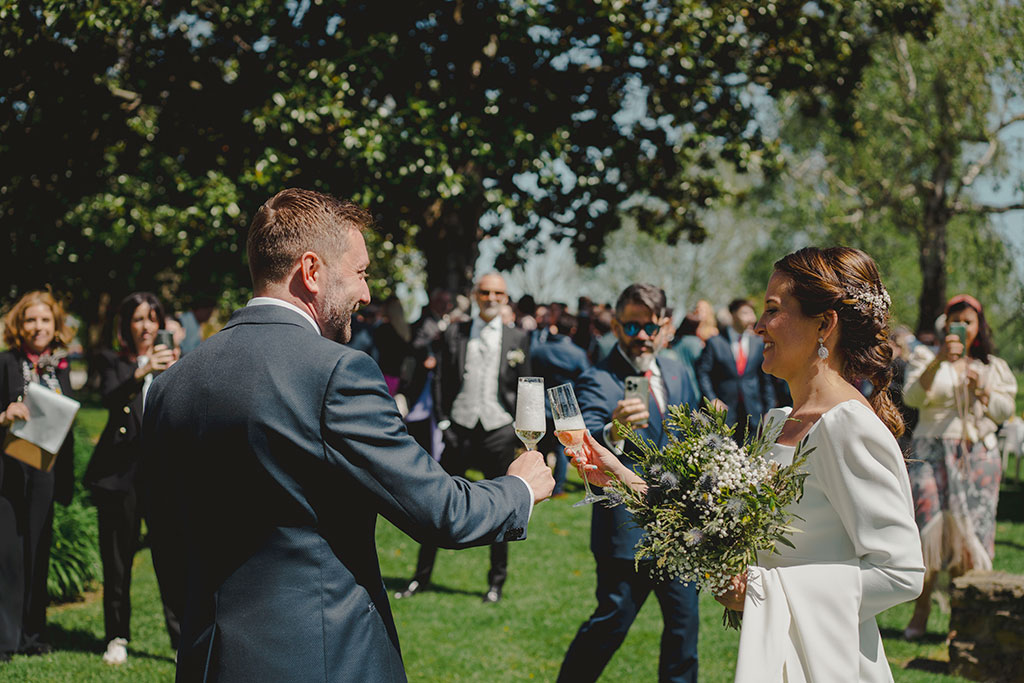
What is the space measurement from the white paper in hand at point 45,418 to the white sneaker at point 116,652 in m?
1.40

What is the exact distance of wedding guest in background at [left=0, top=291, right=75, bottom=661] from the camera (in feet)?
20.1

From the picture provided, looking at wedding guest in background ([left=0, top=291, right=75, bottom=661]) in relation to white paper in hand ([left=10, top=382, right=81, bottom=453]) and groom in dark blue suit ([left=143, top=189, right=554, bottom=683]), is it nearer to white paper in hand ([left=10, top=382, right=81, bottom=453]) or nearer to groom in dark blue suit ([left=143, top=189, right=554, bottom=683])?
white paper in hand ([left=10, top=382, right=81, bottom=453])

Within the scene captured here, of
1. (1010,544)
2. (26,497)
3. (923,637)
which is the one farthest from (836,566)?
(1010,544)

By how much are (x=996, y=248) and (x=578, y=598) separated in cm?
1912

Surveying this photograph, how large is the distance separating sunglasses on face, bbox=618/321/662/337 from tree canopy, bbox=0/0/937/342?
6839 mm

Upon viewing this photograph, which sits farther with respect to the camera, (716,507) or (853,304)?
(853,304)

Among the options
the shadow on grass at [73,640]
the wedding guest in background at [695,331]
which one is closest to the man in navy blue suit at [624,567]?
the shadow on grass at [73,640]

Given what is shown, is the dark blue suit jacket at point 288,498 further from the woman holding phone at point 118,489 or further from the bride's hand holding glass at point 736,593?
the woman holding phone at point 118,489

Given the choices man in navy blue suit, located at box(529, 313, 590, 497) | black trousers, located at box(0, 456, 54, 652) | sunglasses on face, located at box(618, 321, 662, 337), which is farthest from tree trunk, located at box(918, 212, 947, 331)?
black trousers, located at box(0, 456, 54, 652)

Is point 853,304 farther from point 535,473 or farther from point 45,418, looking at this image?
point 45,418

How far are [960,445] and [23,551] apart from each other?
7.38 metres

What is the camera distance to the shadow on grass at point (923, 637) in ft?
22.4

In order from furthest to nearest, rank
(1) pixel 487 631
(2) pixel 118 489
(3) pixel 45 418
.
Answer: (1) pixel 487 631
(2) pixel 118 489
(3) pixel 45 418

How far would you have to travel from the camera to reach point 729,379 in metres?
10.4
